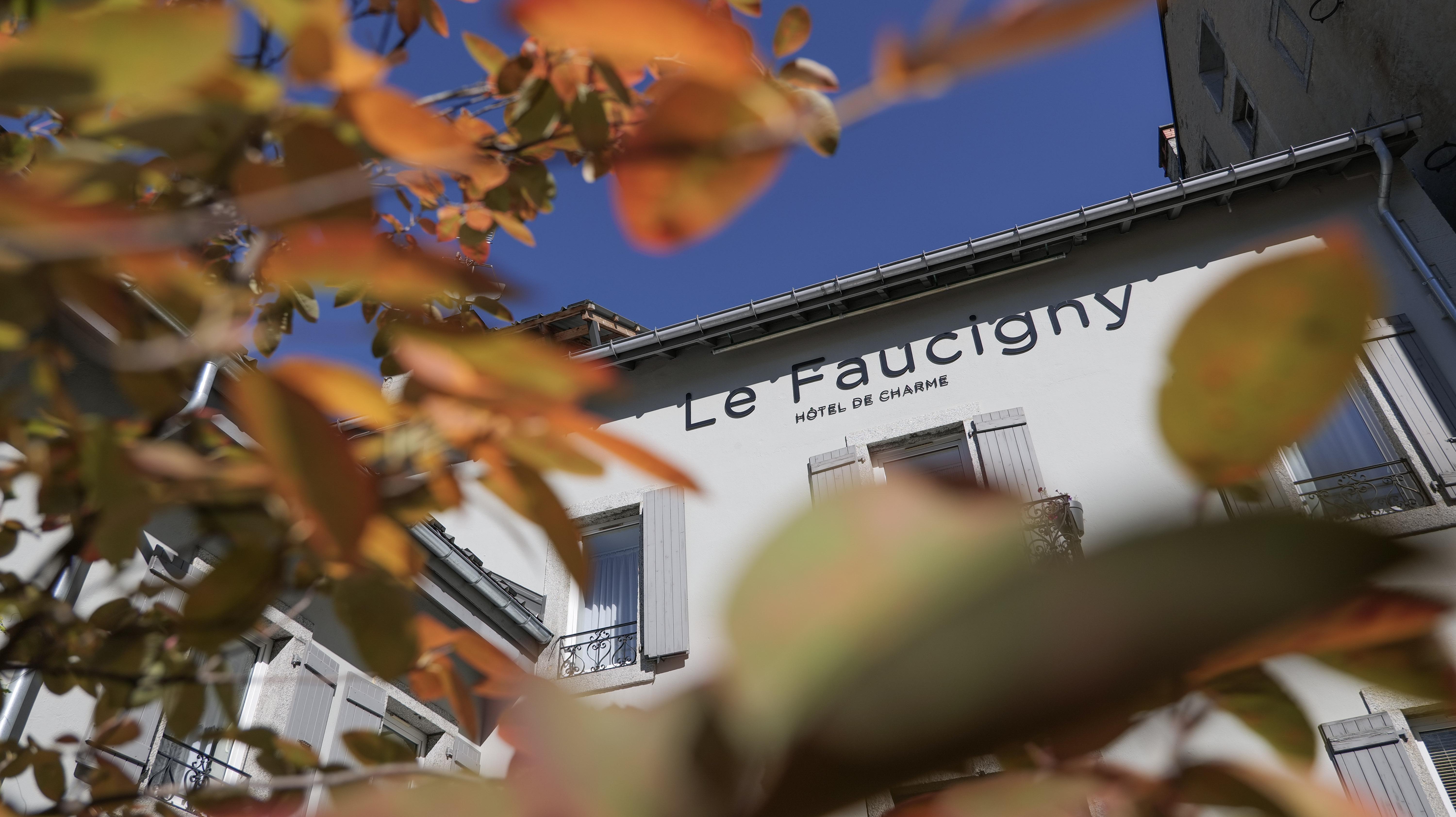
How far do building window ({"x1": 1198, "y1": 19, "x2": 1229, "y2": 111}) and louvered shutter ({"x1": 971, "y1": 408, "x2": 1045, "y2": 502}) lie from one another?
7.04 meters

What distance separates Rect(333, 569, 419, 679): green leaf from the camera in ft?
2.18

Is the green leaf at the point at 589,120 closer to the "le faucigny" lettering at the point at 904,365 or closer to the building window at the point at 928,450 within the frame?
the building window at the point at 928,450

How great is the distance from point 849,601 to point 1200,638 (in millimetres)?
63

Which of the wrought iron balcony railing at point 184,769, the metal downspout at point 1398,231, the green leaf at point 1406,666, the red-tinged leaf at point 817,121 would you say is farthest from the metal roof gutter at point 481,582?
the metal downspout at point 1398,231

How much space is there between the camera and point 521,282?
0.51 metres

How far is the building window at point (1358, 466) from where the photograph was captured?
5016 millimetres

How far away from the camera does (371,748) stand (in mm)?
959

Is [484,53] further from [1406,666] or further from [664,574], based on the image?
[664,574]

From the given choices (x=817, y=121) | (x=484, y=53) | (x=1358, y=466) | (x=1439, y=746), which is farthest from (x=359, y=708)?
(x=1358, y=466)

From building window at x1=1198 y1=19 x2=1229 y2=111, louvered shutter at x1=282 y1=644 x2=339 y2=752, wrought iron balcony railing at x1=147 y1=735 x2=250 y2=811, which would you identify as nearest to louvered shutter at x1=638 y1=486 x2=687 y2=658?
louvered shutter at x1=282 y1=644 x2=339 y2=752

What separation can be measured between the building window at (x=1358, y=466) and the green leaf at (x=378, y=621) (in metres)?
5.39

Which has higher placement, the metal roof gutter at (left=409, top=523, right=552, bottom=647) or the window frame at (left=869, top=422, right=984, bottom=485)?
the window frame at (left=869, top=422, right=984, bottom=485)

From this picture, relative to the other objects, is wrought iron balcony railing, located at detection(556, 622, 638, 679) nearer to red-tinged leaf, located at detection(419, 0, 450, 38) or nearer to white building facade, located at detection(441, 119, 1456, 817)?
white building facade, located at detection(441, 119, 1456, 817)

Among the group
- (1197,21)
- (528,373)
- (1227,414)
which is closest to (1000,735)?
(1227,414)
